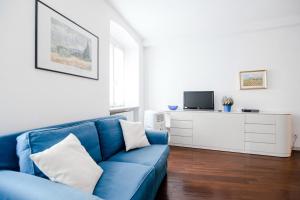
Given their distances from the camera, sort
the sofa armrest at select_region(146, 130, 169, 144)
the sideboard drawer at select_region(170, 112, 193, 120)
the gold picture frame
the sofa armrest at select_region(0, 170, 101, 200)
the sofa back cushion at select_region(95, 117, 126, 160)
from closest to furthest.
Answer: the sofa armrest at select_region(0, 170, 101, 200) → the sofa back cushion at select_region(95, 117, 126, 160) → the sofa armrest at select_region(146, 130, 169, 144) → the gold picture frame → the sideboard drawer at select_region(170, 112, 193, 120)

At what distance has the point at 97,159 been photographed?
1722mm

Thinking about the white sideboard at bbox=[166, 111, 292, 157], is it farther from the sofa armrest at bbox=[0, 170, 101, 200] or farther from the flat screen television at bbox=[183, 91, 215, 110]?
the sofa armrest at bbox=[0, 170, 101, 200]

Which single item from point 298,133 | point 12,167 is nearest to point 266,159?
point 298,133

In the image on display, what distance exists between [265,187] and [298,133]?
2.14m

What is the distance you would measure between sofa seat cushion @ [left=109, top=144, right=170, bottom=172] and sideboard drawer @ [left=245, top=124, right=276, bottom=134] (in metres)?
2.08

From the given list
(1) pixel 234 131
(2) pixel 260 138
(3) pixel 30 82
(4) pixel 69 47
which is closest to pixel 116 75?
(4) pixel 69 47

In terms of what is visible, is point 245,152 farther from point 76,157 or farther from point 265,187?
point 76,157

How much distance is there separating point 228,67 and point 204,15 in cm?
133

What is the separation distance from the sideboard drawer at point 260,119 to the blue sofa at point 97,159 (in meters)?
2.08

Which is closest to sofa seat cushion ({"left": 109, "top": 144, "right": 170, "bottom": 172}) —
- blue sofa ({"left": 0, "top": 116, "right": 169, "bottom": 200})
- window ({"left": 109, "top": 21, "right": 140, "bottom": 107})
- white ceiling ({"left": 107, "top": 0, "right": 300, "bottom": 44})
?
blue sofa ({"left": 0, "top": 116, "right": 169, "bottom": 200})

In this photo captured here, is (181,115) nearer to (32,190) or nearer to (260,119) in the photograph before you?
(260,119)

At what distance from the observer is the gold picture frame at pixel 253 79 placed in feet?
11.8

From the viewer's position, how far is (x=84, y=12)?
2225 mm

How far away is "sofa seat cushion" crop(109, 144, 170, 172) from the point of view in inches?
68.6
